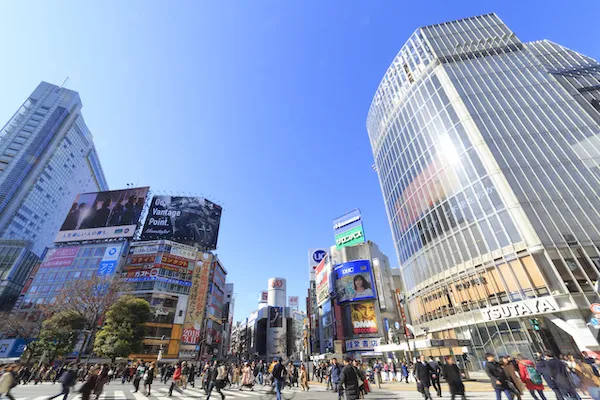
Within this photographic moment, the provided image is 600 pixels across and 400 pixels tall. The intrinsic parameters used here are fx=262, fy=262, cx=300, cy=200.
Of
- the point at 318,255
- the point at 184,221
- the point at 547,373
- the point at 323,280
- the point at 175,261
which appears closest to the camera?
the point at 547,373

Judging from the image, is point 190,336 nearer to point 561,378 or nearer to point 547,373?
point 547,373

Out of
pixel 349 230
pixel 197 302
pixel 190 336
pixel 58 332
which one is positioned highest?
pixel 349 230

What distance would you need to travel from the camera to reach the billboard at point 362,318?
45.0 meters

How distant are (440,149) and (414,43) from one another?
2541 cm

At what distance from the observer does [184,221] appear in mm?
55781

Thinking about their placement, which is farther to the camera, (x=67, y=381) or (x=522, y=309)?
(x=522, y=309)

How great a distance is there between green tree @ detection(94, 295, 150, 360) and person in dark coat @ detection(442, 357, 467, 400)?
123 feet

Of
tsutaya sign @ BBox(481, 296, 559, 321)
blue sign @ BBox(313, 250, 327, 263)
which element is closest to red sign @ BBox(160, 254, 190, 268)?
blue sign @ BBox(313, 250, 327, 263)

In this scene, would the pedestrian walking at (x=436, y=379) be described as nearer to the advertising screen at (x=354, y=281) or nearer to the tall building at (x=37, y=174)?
the advertising screen at (x=354, y=281)

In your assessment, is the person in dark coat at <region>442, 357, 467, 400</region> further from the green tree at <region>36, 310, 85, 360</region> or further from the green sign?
the green sign

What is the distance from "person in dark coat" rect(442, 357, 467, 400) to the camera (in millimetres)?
7340

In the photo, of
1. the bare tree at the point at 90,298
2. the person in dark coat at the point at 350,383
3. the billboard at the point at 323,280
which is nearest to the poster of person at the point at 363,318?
the billboard at the point at 323,280

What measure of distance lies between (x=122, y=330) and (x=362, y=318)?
3597cm

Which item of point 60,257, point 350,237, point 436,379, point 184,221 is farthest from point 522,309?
point 60,257
